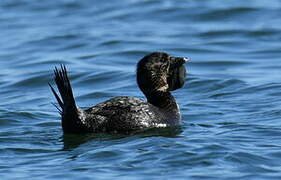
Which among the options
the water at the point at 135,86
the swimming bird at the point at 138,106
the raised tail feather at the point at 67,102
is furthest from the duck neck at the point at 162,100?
the raised tail feather at the point at 67,102

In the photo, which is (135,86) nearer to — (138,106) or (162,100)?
(162,100)

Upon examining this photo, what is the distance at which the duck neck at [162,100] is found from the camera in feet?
41.8

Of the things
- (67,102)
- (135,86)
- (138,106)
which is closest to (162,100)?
(138,106)

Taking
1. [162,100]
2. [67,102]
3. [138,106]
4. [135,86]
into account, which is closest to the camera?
[67,102]

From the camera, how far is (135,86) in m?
16.4

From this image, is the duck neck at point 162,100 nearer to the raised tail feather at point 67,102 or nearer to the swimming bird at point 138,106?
the swimming bird at point 138,106

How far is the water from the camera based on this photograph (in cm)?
1048

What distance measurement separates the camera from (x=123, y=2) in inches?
1011

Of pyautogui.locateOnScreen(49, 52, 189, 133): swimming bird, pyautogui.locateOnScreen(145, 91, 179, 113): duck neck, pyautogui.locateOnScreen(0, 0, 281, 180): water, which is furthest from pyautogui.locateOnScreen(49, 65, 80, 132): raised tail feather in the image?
pyautogui.locateOnScreen(145, 91, 179, 113): duck neck

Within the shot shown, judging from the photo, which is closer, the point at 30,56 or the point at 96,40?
the point at 30,56

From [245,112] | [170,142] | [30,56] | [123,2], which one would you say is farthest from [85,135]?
[123,2]

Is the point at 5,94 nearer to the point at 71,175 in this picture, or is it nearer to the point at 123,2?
the point at 71,175

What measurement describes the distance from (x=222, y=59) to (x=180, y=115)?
6132mm

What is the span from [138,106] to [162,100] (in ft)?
2.85
